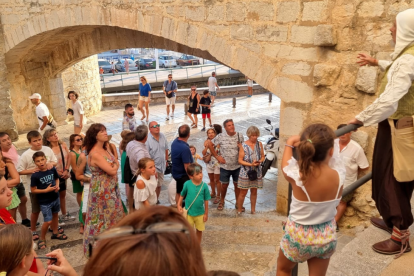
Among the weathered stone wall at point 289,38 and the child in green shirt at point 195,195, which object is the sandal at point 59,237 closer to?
the child in green shirt at point 195,195

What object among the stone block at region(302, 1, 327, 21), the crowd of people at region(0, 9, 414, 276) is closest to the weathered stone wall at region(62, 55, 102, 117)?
the crowd of people at region(0, 9, 414, 276)

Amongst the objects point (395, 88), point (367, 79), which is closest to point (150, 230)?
point (395, 88)

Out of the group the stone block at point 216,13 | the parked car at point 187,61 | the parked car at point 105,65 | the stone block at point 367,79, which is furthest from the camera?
the parked car at point 187,61

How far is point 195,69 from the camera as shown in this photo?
2244cm

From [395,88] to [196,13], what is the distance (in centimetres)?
361

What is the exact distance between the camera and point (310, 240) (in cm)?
210

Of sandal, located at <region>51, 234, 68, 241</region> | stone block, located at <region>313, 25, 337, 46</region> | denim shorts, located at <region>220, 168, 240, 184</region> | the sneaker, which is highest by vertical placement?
stone block, located at <region>313, 25, 337, 46</region>

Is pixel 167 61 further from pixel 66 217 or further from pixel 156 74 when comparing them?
pixel 66 217

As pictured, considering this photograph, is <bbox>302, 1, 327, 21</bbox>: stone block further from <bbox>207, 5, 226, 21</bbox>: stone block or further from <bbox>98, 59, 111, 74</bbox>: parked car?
<bbox>98, 59, 111, 74</bbox>: parked car

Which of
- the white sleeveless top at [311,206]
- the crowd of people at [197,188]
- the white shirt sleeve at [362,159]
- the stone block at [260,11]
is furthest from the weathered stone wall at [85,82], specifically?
the white sleeveless top at [311,206]

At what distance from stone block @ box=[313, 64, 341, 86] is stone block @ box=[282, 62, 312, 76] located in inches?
5.4

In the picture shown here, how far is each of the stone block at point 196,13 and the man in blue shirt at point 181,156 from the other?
1.55 m

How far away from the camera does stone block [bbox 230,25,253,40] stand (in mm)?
4949

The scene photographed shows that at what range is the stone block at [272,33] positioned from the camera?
465 centimetres
